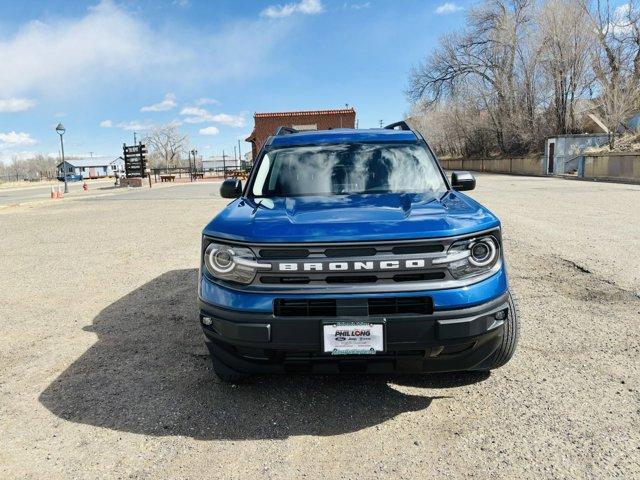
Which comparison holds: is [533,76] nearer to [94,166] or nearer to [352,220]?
[352,220]

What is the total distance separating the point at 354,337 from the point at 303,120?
3565cm

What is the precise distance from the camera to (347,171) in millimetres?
3939

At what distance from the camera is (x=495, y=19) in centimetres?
4575

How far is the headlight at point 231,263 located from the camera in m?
2.64

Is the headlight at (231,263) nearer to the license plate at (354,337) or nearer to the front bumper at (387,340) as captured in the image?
the front bumper at (387,340)

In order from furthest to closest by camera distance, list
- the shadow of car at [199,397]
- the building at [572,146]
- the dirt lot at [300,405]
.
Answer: the building at [572,146] < the shadow of car at [199,397] < the dirt lot at [300,405]

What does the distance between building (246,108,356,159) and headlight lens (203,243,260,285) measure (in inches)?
1351

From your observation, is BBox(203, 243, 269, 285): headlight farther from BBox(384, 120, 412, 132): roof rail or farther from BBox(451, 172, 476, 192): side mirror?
BBox(384, 120, 412, 132): roof rail

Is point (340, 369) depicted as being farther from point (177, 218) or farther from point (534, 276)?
point (177, 218)

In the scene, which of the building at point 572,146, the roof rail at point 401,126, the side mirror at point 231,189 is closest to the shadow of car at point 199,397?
the side mirror at point 231,189

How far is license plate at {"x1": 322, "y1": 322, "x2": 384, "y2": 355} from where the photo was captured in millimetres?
2498

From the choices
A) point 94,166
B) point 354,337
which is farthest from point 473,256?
point 94,166

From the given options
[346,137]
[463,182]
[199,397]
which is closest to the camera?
[199,397]

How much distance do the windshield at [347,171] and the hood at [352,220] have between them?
505 millimetres
